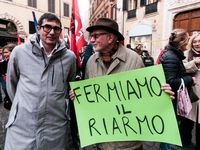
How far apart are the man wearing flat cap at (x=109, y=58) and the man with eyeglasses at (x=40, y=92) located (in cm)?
22

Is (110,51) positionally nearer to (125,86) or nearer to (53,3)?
(125,86)

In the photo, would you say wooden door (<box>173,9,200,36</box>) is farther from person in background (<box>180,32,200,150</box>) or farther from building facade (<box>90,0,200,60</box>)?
person in background (<box>180,32,200,150</box>)

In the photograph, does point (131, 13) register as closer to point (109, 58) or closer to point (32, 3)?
point (32, 3)

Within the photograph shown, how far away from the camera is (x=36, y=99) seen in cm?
135

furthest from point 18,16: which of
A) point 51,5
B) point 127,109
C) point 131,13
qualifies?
point 127,109

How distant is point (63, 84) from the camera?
1490mm

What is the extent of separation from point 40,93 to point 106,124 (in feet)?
2.28

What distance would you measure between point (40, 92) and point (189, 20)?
11979 mm

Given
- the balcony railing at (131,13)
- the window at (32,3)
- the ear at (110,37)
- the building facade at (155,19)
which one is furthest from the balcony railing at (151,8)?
the window at (32,3)

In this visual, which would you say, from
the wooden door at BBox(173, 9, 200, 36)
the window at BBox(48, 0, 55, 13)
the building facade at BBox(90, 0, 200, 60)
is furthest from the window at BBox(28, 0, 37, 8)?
the wooden door at BBox(173, 9, 200, 36)

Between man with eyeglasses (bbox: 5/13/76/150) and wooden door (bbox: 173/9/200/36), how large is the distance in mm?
11217

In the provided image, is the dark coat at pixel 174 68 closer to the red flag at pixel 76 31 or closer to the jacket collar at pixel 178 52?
the jacket collar at pixel 178 52

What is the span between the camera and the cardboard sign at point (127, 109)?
1.31m

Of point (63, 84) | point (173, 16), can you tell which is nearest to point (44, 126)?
point (63, 84)
